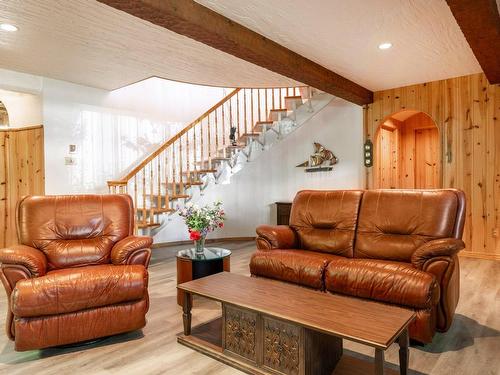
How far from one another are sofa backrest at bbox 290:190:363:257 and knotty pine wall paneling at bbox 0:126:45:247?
3.91 metres

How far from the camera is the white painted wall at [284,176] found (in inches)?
237

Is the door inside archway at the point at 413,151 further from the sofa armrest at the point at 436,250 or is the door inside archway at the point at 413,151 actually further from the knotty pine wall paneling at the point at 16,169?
the knotty pine wall paneling at the point at 16,169

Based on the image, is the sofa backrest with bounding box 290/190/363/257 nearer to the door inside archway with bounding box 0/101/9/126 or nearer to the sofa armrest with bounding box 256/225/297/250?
the sofa armrest with bounding box 256/225/297/250

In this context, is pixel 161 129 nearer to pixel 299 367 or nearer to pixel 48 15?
pixel 48 15

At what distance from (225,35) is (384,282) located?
2353mm

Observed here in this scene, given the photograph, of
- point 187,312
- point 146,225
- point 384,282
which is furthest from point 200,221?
point 146,225

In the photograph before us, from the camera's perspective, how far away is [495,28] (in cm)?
278

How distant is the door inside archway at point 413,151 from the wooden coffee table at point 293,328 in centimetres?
536

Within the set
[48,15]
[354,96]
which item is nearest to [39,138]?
[48,15]

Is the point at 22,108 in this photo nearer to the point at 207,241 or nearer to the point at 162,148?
the point at 162,148

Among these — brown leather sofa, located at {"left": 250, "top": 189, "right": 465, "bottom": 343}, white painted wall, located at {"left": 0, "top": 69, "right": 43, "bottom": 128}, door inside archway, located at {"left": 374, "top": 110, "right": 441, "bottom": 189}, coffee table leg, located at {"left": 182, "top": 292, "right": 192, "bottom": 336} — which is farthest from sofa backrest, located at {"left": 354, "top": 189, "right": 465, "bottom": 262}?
white painted wall, located at {"left": 0, "top": 69, "right": 43, "bottom": 128}

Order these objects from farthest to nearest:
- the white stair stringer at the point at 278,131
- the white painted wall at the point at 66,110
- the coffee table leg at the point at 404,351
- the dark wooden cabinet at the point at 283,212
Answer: the dark wooden cabinet at the point at 283,212
the white stair stringer at the point at 278,131
the white painted wall at the point at 66,110
the coffee table leg at the point at 404,351

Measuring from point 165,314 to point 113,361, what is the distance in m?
0.76

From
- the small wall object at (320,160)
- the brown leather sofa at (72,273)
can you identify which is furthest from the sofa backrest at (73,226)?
the small wall object at (320,160)
